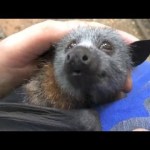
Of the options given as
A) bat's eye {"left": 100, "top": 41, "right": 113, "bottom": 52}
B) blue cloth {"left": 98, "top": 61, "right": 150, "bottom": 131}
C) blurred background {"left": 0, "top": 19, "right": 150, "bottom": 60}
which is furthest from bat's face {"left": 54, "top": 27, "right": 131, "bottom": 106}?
blurred background {"left": 0, "top": 19, "right": 150, "bottom": 60}

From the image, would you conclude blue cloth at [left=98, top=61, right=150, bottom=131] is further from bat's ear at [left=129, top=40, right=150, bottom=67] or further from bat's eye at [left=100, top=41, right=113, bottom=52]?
bat's eye at [left=100, top=41, right=113, bottom=52]

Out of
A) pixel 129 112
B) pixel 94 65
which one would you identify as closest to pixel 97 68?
pixel 94 65

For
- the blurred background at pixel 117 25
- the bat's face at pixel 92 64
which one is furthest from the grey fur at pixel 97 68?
the blurred background at pixel 117 25

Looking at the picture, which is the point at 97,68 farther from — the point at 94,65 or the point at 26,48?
the point at 26,48
